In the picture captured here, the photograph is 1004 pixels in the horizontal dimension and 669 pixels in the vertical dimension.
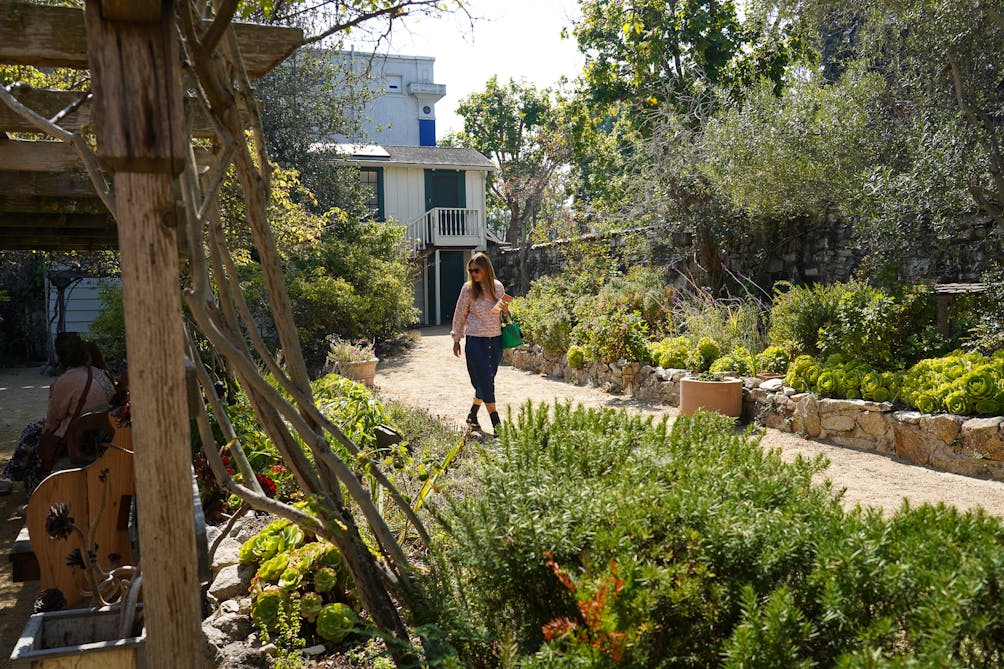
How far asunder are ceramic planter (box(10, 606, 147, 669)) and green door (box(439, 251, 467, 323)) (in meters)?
20.3

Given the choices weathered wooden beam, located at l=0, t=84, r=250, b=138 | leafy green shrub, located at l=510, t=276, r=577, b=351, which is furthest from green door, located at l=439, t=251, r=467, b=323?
weathered wooden beam, located at l=0, t=84, r=250, b=138

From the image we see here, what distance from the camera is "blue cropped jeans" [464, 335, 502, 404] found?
6816 mm

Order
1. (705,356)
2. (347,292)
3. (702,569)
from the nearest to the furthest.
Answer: (702,569)
(705,356)
(347,292)

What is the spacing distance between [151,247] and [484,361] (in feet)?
16.9

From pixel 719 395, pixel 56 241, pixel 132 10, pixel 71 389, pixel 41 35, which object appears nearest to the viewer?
pixel 132 10

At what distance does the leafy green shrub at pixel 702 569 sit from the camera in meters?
1.62

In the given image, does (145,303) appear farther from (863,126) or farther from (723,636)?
(863,126)

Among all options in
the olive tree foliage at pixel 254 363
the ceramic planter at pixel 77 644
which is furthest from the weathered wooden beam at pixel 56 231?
the ceramic planter at pixel 77 644

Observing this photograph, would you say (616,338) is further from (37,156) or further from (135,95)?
(135,95)

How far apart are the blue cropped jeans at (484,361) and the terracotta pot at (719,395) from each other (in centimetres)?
209

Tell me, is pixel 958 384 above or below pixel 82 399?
below

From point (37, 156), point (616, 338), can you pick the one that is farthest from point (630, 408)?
point (37, 156)

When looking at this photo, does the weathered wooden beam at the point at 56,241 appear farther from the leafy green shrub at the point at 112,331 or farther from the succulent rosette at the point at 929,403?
the succulent rosette at the point at 929,403

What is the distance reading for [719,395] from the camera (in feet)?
24.7
